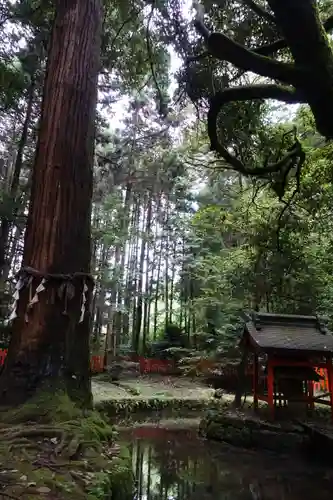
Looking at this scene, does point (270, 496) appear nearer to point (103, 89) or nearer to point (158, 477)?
point (158, 477)

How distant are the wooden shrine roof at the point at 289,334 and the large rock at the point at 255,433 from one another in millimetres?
1472

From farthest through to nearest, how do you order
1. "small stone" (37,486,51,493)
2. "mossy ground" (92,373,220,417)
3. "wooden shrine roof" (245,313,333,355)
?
"mossy ground" (92,373,220,417), "wooden shrine roof" (245,313,333,355), "small stone" (37,486,51,493)

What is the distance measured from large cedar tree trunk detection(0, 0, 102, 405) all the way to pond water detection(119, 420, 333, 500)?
213cm

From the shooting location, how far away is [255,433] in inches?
320

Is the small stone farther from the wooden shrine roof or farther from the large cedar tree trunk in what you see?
the wooden shrine roof

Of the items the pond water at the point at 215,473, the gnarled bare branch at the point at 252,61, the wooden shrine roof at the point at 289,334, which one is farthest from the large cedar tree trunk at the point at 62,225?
the wooden shrine roof at the point at 289,334

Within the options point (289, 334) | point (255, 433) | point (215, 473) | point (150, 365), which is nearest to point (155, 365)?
point (150, 365)

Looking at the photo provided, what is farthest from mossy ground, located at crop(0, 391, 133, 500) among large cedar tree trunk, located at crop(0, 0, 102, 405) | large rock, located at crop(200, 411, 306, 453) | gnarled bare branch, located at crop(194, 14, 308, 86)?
large rock, located at crop(200, 411, 306, 453)

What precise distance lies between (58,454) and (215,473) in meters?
4.61

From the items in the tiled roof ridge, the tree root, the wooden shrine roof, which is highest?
the tiled roof ridge

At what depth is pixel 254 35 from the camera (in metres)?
5.45

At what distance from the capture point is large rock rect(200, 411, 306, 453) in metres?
7.91

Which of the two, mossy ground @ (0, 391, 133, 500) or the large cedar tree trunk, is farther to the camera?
the large cedar tree trunk

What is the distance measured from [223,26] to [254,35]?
53 centimetres
